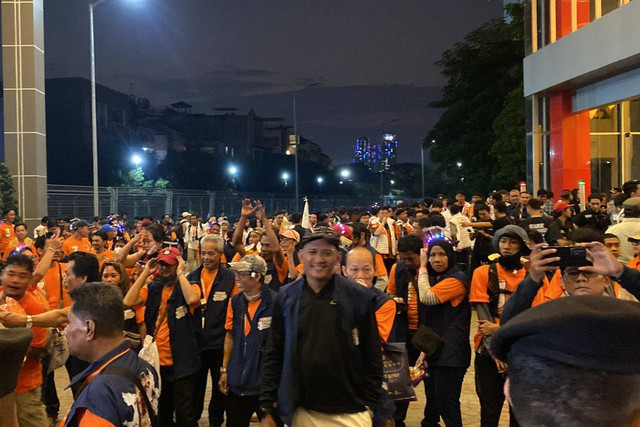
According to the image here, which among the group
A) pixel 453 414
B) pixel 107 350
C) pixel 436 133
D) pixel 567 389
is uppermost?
pixel 436 133

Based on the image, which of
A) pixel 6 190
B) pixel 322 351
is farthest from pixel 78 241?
pixel 6 190

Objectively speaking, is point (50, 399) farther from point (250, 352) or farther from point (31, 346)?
point (250, 352)

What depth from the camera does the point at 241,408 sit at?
637 centimetres

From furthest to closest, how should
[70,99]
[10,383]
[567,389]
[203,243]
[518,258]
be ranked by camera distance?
1. [70,99]
2. [203,243]
3. [518,258]
4. [10,383]
5. [567,389]

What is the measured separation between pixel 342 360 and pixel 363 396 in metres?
0.31

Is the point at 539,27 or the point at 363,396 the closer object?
the point at 363,396

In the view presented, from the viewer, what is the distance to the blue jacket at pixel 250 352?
20.4 feet

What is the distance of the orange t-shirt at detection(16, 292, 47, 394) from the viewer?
5.50 metres

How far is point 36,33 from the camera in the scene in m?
22.4

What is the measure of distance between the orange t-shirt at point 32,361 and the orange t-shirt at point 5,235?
445 inches

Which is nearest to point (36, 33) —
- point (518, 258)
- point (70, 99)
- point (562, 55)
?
point (562, 55)

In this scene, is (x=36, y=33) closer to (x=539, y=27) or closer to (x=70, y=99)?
(x=539, y=27)

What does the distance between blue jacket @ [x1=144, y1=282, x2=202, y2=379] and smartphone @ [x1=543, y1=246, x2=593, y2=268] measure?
4302mm

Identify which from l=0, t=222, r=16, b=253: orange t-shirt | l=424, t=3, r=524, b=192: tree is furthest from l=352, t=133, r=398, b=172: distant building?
l=0, t=222, r=16, b=253: orange t-shirt
